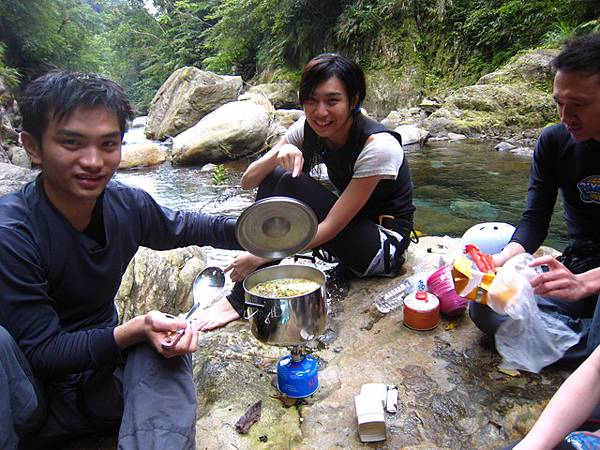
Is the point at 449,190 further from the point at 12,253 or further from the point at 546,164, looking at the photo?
the point at 12,253

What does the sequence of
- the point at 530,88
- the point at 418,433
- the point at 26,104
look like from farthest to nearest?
the point at 530,88 < the point at 418,433 < the point at 26,104

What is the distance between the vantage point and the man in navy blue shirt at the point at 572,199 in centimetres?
189

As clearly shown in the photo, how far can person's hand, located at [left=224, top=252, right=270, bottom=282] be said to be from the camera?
8.61 ft

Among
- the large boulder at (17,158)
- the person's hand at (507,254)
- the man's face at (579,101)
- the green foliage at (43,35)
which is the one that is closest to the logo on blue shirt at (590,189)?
the man's face at (579,101)

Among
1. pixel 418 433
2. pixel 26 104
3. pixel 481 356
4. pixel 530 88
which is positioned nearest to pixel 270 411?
pixel 418 433

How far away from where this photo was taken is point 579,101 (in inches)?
76.9

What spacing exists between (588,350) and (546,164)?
3.28ft

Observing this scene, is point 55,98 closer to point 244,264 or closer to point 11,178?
point 244,264

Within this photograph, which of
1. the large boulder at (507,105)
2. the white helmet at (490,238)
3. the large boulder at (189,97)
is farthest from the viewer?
the large boulder at (189,97)

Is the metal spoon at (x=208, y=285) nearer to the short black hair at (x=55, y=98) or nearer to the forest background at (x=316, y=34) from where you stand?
the short black hair at (x=55, y=98)

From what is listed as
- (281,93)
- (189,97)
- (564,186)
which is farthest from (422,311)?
(281,93)

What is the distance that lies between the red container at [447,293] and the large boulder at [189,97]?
12341mm

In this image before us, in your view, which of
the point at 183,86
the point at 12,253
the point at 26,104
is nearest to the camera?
the point at 12,253

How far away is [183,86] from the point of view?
1398 centimetres
